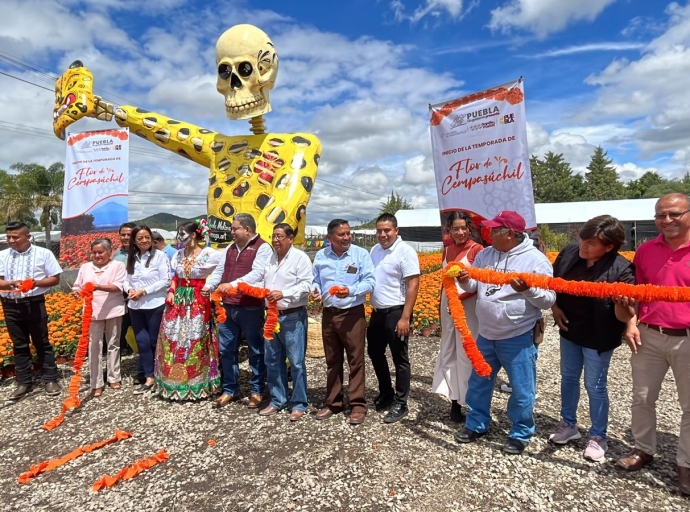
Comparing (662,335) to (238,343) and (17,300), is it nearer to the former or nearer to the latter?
(238,343)

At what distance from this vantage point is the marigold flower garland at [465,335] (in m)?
3.09

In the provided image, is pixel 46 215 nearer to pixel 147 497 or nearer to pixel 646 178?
pixel 147 497

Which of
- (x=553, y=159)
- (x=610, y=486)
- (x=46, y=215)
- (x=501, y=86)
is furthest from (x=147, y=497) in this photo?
(x=553, y=159)

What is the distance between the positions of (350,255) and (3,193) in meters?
34.1

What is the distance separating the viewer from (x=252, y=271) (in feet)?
13.0

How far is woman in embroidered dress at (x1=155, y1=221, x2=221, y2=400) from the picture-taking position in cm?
425

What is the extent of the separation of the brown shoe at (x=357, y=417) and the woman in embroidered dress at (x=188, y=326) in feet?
5.18

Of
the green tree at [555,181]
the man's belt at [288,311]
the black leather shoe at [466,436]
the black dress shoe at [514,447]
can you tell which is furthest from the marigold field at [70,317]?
the green tree at [555,181]

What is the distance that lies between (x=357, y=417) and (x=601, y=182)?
4812 centimetres

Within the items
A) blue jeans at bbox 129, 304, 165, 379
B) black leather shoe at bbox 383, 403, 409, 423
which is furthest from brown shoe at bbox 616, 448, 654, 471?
blue jeans at bbox 129, 304, 165, 379

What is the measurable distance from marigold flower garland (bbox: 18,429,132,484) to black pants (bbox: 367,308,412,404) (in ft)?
7.37

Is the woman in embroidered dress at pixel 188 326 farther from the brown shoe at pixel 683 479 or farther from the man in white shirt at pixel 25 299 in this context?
the brown shoe at pixel 683 479

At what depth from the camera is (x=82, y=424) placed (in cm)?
404

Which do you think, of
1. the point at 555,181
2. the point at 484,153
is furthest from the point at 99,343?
the point at 555,181
